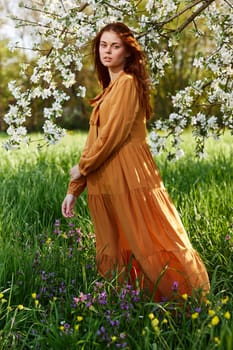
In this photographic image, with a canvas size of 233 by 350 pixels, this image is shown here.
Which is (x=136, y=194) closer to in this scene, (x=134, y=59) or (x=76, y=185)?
(x=76, y=185)

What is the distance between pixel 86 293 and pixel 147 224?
0.46 meters

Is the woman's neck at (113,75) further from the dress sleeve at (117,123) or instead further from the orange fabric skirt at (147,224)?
the orange fabric skirt at (147,224)

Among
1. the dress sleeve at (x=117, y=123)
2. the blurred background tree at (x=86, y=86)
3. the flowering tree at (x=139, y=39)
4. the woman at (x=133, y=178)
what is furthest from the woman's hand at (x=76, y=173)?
the blurred background tree at (x=86, y=86)

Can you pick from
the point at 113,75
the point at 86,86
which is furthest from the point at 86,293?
the point at 86,86

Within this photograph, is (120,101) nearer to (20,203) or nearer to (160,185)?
(160,185)

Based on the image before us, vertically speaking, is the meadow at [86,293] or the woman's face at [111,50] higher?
the woman's face at [111,50]

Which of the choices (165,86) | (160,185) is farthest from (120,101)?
(165,86)

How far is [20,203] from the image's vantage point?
4910 mm

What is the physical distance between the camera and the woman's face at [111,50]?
3.23 meters

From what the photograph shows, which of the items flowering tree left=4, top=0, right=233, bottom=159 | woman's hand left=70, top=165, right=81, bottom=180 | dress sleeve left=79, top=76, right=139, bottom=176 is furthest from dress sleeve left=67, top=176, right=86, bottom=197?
flowering tree left=4, top=0, right=233, bottom=159

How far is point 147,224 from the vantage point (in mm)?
3215

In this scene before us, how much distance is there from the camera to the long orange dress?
3150 millimetres

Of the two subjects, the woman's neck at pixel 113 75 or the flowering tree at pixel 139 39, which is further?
the flowering tree at pixel 139 39

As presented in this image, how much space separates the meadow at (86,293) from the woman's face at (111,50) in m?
1.07
